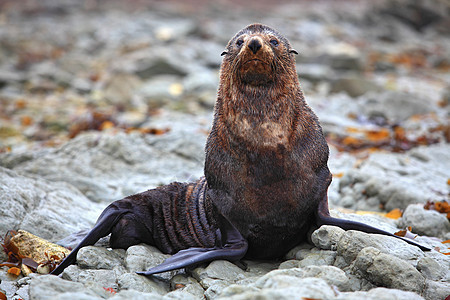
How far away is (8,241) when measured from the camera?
402 centimetres

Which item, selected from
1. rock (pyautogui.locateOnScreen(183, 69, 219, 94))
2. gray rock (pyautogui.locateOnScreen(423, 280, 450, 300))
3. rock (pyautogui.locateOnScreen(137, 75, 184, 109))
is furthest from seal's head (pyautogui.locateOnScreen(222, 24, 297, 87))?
rock (pyautogui.locateOnScreen(183, 69, 219, 94))

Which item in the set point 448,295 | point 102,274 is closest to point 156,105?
point 102,274

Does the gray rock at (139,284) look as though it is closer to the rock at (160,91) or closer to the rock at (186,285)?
the rock at (186,285)

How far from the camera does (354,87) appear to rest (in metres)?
12.5

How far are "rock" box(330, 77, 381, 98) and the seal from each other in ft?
29.3

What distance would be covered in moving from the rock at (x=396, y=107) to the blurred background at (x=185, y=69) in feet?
0.07

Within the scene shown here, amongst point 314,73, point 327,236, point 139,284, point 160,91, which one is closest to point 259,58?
point 327,236

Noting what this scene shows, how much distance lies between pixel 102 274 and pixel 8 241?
113cm

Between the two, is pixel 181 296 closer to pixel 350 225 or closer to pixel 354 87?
pixel 350 225

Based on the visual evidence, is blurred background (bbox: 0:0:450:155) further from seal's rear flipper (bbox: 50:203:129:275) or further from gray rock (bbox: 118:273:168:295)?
gray rock (bbox: 118:273:168:295)

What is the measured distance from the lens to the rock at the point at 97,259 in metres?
3.62

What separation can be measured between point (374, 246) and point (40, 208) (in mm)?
3195

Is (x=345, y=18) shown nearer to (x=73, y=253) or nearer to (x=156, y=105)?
(x=156, y=105)

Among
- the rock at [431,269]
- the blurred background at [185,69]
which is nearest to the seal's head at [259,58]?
the rock at [431,269]
